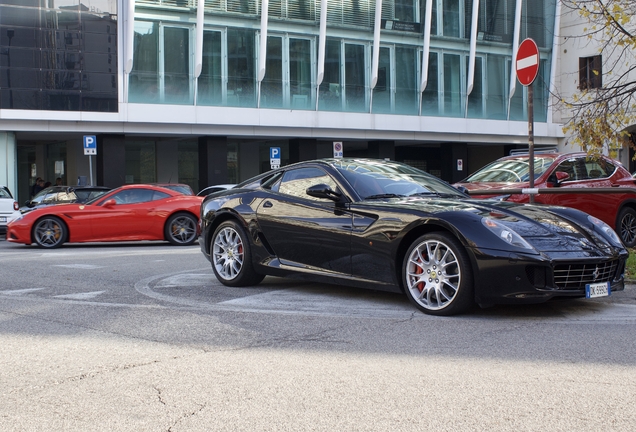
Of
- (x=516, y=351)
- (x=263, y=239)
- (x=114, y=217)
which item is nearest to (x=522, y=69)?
(x=263, y=239)

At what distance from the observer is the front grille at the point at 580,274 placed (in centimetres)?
638

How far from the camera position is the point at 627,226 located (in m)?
12.7

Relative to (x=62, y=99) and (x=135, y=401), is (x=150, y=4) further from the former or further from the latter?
(x=135, y=401)

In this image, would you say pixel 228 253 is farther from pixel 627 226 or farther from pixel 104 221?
pixel 104 221

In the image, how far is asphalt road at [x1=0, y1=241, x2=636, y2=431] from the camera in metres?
4.01

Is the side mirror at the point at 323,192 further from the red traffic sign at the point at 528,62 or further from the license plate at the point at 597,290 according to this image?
the red traffic sign at the point at 528,62

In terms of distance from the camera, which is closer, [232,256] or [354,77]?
[232,256]

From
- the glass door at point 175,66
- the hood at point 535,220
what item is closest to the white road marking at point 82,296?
the hood at point 535,220

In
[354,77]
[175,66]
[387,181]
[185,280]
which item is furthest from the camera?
[354,77]

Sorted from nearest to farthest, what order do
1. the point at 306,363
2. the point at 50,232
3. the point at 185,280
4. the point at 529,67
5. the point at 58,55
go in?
the point at 306,363 → the point at 185,280 → the point at 529,67 → the point at 50,232 → the point at 58,55

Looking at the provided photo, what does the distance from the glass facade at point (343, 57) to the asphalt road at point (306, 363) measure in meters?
25.3

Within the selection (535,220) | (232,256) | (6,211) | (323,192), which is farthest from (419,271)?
(6,211)

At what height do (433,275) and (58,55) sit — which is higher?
(58,55)

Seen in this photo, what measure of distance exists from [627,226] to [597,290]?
6720 mm
